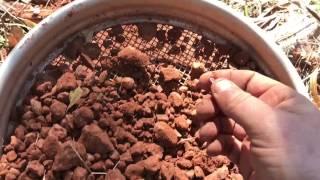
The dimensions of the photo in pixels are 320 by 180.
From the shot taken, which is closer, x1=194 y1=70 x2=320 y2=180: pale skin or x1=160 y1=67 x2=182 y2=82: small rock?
x1=194 y1=70 x2=320 y2=180: pale skin

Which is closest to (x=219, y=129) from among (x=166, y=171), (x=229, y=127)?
(x=229, y=127)

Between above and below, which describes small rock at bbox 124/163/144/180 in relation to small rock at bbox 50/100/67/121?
below

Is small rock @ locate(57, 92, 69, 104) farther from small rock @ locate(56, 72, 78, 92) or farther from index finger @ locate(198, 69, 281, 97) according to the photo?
index finger @ locate(198, 69, 281, 97)

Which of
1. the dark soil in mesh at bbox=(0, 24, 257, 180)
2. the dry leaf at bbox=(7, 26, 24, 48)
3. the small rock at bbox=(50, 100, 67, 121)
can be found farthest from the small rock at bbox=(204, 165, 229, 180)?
the dry leaf at bbox=(7, 26, 24, 48)

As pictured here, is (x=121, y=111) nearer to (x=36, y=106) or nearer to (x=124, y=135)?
(x=124, y=135)

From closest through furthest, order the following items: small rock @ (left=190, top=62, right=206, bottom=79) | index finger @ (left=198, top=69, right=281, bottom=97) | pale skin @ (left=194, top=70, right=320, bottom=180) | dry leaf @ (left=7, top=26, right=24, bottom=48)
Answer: pale skin @ (left=194, top=70, right=320, bottom=180)
index finger @ (left=198, top=69, right=281, bottom=97)
small rock @ (left=190, top=62, right=206, bottom=79)
dry leaf @ (left=7, top=26, right=24, bottom=48)

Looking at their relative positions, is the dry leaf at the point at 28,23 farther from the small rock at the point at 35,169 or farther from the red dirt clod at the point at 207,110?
the red dirt clod at the point at 207,110
